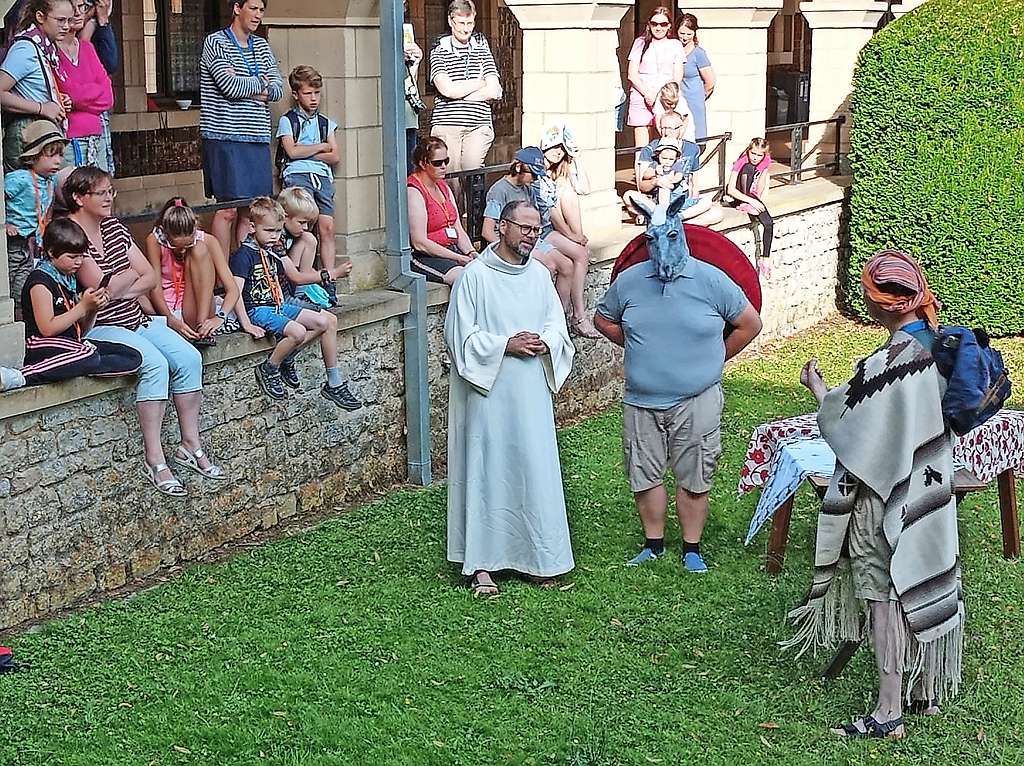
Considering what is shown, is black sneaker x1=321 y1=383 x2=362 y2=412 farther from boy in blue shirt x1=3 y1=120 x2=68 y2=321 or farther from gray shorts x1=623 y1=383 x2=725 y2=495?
boy in blue shirt x1=3 y1=120 x2=68 y2=321

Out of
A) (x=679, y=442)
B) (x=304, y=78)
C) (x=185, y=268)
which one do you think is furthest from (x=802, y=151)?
(x=185, y=268)

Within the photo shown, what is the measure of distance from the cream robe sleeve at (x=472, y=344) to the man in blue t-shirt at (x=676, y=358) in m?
0.73

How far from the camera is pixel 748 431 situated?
11281mm

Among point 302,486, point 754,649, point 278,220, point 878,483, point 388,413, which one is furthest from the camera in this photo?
point 388,413

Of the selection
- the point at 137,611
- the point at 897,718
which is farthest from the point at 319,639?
the point at 897,718

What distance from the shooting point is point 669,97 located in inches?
522

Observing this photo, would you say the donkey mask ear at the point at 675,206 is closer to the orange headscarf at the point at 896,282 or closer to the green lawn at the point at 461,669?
the green lawn at the point at 461,669

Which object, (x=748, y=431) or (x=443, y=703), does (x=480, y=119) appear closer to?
(x=748, y=431)

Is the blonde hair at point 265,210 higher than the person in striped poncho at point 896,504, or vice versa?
the blonde hair at point 265,210

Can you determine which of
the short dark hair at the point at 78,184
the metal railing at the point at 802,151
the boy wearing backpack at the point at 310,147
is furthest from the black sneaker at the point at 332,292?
the metal railing at the point at 802,151

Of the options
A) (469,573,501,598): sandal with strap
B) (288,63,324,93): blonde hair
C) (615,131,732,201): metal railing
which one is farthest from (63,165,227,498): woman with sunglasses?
(615,131,732,201): metal railing

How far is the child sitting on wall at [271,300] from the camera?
8617 mm

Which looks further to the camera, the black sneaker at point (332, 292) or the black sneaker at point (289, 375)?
the black sneaker at point (332, 292)

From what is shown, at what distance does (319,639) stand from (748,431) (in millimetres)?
4791
